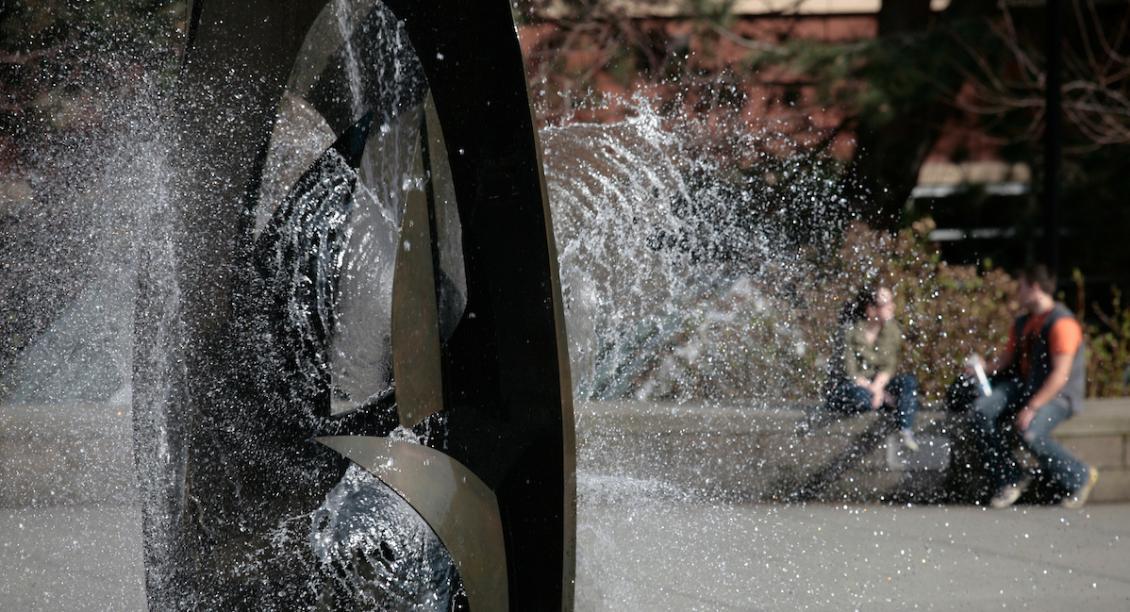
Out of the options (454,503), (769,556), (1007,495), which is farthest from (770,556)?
(454,503)

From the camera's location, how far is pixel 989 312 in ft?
31.2

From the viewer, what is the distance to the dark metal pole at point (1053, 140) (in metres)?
9.62

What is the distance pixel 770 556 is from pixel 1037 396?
214cm

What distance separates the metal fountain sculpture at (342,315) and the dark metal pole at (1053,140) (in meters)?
6.11

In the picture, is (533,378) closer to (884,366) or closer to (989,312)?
(884,366)

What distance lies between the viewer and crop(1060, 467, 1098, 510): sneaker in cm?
796

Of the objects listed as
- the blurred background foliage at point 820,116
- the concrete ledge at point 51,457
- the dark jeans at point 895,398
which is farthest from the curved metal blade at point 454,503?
the dark jeans at point 895,398

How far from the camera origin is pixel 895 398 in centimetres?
820

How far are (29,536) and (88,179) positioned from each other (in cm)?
194

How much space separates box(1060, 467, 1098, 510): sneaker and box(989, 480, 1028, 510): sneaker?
0.26 m

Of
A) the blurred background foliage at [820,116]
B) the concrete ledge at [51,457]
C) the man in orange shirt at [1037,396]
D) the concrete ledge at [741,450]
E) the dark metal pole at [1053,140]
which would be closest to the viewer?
the concrete ledge at [51,457]

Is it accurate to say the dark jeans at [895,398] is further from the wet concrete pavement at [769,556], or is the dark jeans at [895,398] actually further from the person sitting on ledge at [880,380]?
the wet concrete pavement at [769,556]

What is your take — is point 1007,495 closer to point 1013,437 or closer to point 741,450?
point 1013,437

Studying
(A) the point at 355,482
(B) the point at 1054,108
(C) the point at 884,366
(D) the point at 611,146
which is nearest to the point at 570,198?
(D) the point at 611,146
